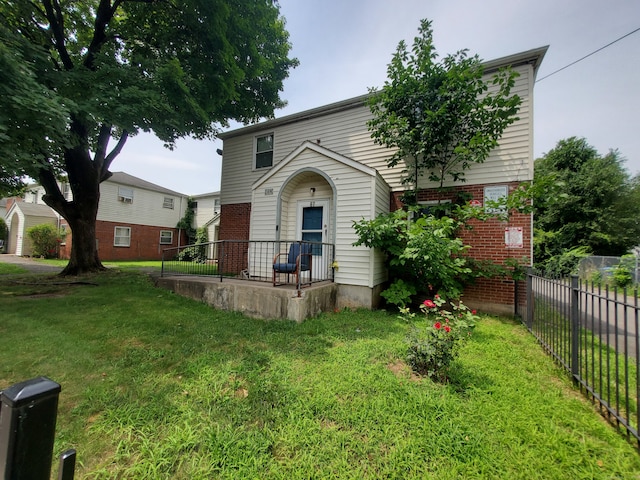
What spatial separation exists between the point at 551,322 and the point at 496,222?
3043 mm

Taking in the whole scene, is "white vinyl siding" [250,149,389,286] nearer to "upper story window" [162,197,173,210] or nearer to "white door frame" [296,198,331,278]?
"white door frame" [296,198,331,278]

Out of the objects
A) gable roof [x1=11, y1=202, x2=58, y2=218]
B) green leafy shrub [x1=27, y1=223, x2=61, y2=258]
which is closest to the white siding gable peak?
green leafy shrub [x1=27, y1=223, x2=61, y2=258]

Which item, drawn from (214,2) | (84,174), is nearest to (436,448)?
(214,2)

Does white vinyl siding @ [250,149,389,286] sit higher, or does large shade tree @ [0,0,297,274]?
large shade tree @ [0,0,297,274]

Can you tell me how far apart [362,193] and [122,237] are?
753 inches

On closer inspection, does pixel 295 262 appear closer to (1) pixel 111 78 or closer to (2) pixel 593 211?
(1) pixel 111 78

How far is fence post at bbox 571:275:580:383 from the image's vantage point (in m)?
3.07

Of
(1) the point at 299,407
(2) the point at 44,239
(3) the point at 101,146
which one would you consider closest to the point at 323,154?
(1) the point at 299,407

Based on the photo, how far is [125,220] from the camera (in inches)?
712

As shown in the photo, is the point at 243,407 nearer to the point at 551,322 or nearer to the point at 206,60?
the point at 551,322

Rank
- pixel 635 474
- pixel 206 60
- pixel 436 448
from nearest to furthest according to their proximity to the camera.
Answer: pixel 635 474 < pixel 436 448 < pixel 206 60

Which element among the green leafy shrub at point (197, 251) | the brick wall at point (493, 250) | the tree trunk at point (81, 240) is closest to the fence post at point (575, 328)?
the brick wall at point (493, 250)

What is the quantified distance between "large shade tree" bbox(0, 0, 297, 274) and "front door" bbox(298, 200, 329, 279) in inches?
172

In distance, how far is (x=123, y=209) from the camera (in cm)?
1803
